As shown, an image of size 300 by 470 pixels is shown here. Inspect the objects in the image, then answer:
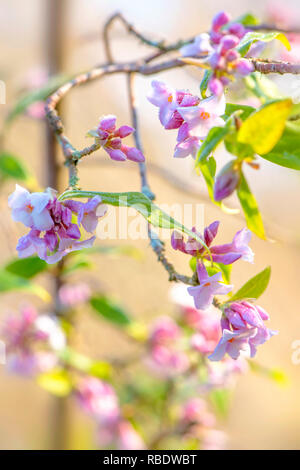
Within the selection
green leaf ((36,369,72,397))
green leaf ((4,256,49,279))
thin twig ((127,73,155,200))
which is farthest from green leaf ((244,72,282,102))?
green leaf ((36,369,72,397))

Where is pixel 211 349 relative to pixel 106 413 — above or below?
above

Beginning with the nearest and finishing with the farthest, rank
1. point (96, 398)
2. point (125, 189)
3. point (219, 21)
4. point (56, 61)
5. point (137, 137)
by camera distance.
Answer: point (219, 21) < point (137, 137) < point (96, 398) < point (56, 61) < point (125, 189)

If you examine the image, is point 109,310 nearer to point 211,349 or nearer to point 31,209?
point 211,349

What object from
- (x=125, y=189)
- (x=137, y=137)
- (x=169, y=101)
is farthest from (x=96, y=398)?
(x=125, y=189)

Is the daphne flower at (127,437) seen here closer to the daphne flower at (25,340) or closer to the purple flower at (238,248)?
the daphne flower at (25,340)

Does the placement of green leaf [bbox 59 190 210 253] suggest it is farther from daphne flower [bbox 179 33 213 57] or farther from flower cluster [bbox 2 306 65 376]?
flower cluster [bbox 2 306 65 376]

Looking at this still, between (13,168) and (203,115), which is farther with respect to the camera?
(13,168)
